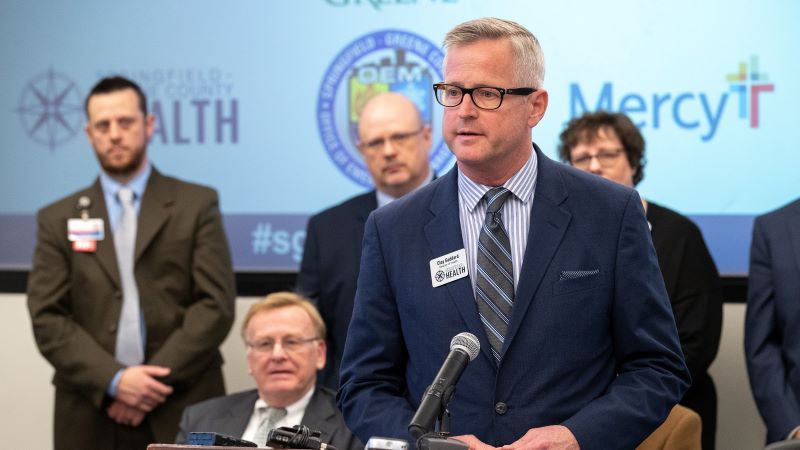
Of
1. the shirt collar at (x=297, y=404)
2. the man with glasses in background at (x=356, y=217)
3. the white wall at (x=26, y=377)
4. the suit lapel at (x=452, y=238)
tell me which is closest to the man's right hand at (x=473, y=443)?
the suit lapel at (x=452, y=238)

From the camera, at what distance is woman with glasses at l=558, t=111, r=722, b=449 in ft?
13.3

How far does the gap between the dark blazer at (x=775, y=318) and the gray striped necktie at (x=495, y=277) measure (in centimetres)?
177

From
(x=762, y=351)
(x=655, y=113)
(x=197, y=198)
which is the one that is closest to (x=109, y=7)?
(x=197, y=198)

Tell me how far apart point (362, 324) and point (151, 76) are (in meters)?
3.31

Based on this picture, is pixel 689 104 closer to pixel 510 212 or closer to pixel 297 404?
pixel 297 404

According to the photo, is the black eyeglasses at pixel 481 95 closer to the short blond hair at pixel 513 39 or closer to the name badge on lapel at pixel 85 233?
the short blond hair at pixel 513 39

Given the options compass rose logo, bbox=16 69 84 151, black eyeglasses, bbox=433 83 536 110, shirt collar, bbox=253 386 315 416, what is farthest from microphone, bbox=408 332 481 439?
compass rose logo, bbox=16 69 84 151

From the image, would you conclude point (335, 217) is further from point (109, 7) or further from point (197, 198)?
point (109, 7)

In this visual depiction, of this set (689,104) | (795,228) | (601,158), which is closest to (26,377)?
(601,158)

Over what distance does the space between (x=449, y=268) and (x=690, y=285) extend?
1972mm

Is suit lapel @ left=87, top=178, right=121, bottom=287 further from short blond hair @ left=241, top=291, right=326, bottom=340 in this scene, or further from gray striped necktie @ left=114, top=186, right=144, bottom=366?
short blond hair @ left=241, top=291, right=326, bottom=340

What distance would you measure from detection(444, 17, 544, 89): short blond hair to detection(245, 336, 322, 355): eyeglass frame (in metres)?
1.76

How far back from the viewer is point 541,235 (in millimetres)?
2320

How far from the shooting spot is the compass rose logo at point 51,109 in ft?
18.1
